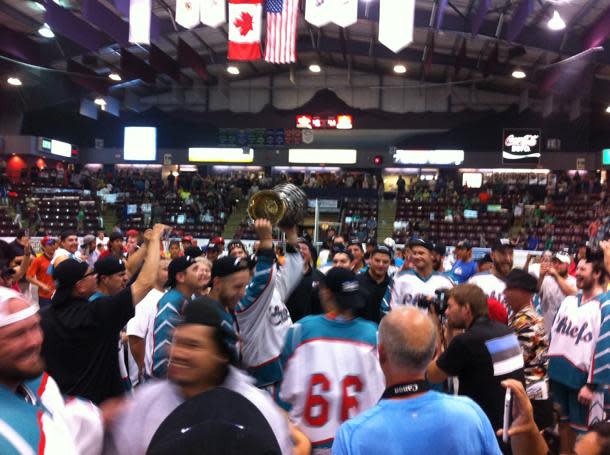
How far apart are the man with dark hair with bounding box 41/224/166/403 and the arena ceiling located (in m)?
12.2

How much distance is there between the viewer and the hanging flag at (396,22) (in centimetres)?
1250

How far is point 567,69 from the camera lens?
687 inches

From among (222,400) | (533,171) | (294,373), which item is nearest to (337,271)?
(294,373)

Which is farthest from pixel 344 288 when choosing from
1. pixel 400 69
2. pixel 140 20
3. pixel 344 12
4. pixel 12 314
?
pixel 400 69

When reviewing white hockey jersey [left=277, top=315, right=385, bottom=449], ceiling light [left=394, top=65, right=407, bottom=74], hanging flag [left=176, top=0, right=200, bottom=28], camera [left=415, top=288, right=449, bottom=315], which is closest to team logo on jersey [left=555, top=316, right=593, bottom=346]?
camera [left=415, top=288, right=449, bottom=315]

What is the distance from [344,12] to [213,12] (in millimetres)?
2638

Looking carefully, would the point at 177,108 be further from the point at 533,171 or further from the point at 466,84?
the point at 533,171

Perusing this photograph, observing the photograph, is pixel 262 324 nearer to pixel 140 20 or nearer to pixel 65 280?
pixel 65 280

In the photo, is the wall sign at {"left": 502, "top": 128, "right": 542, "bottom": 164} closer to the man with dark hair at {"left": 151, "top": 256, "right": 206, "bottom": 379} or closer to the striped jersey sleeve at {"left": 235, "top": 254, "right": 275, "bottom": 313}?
the man with dark hair at {"left": 151, "top": 256, "right": 206, "bottom": 379}

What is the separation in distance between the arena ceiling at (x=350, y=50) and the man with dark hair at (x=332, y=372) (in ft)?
39.0

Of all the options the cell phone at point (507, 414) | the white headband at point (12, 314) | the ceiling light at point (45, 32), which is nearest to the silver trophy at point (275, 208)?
the cell phone at point (507, 414)

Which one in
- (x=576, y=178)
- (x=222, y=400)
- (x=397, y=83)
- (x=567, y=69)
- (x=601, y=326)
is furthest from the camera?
(x=397, y=83)

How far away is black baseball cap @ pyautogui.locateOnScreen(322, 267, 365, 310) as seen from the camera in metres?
3.24

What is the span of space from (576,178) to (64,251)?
25.0 meters
